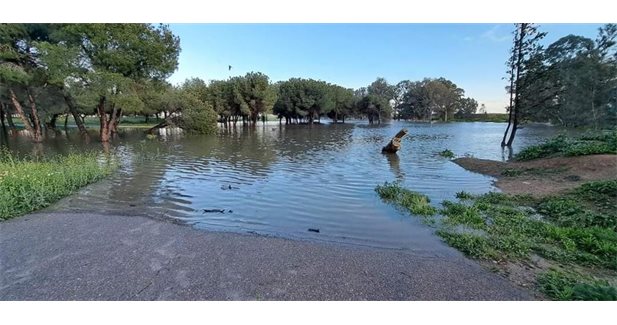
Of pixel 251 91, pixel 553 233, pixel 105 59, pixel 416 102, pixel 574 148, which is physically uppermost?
pixel 416 102

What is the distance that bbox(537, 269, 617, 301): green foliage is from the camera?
3463 mm

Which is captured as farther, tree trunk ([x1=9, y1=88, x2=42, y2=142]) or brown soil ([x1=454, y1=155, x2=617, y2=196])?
tree trunk ([x1=9, y1=88, x2=42, y2=142])

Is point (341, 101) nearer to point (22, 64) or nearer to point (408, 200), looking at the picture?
point (22, 64)

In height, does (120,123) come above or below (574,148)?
above

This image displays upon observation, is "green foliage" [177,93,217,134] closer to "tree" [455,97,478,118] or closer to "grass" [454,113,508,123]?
"grass" [454,113,508,123]

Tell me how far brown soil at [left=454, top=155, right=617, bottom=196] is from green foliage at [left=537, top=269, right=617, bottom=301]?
19.8ft

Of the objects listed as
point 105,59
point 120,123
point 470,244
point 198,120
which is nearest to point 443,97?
point 198,120

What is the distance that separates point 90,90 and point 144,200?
809 inches

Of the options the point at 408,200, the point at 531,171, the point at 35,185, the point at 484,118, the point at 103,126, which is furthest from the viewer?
the point at 484,118

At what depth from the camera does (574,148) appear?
42.5 feet

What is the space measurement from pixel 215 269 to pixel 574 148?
15.7 metres

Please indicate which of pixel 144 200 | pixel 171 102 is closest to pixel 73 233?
pixel 144 200

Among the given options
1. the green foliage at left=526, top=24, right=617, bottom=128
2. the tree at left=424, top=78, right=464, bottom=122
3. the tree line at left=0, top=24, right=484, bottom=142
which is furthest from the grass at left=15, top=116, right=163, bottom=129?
the tree at left=424, top=78, right=464, bottom=122

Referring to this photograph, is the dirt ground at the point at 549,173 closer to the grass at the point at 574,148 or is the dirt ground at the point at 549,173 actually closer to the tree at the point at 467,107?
the grass at the point at 574,148
